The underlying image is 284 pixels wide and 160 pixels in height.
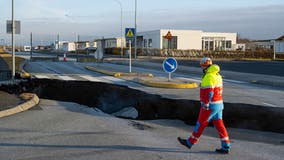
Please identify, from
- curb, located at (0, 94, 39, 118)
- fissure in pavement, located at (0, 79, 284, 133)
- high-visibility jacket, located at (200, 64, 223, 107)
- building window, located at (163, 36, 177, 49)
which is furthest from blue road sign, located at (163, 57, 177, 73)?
building window, located at (163, 36, 177, 49)

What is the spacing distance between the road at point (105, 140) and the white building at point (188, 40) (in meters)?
58.3

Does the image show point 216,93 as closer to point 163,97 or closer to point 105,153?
point 105,153

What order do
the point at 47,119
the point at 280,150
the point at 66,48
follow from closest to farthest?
the point at 280,150 → the point at 47,119 → the point at 66,48

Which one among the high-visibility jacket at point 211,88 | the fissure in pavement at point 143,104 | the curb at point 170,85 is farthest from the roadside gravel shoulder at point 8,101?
the curb at point 170,85

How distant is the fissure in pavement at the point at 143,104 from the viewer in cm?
970

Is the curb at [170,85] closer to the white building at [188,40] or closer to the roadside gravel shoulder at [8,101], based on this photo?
the roadside gravel shoulder at [8,101]

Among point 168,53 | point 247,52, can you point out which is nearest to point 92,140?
point 168,53

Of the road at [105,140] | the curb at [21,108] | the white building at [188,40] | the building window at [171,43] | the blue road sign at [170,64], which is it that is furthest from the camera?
the building window at [171,43]

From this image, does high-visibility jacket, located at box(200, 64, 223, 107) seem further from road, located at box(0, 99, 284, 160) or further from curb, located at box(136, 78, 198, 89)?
curb, located at box(136, 78, 198, 89)

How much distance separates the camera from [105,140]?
6.93m

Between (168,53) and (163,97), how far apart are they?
48.2 meters

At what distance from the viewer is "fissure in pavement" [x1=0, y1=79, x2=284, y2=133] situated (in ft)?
31.8

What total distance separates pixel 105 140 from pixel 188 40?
64.2m

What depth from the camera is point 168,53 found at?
60312 millimetres
